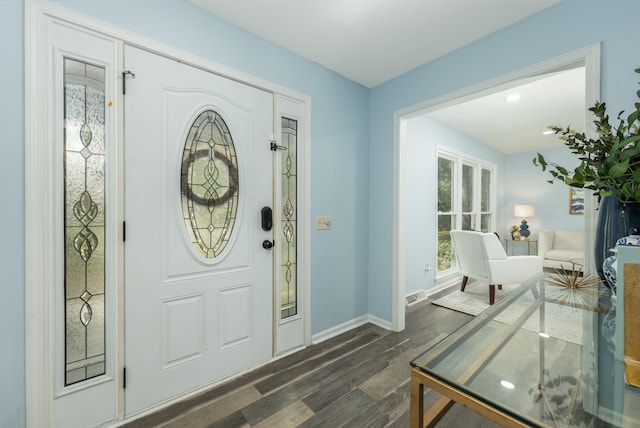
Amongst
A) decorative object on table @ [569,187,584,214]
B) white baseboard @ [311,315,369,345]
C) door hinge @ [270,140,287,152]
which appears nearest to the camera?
door hinge @ [270,140,287,152]

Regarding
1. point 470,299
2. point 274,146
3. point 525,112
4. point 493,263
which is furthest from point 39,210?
point 525,112

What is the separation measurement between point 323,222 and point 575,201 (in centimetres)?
596

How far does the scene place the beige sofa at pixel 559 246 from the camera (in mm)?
4777

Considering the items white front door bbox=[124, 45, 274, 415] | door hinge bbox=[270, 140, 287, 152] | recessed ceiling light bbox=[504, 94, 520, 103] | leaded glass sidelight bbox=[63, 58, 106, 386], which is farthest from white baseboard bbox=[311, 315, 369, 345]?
recessed ceiling light bbox=[504, 94, 520, 103]

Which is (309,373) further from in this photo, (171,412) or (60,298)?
(60,298)

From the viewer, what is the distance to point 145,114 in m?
1.56

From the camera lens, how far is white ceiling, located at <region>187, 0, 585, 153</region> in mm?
1734

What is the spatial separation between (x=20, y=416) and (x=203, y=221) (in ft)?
4.00

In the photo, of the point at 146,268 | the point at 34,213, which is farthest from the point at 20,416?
the point at 34,213

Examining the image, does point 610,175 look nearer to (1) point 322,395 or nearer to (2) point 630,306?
(2) point 630,306


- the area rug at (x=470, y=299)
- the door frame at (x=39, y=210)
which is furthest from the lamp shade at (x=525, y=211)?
the door frame at (x=39, y=210)

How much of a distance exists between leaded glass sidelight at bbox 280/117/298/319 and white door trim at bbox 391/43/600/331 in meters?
1.03

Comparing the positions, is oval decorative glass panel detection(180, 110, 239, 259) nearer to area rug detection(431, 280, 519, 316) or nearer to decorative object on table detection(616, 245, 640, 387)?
decorative object on table detection(616, 245, 640, 387)

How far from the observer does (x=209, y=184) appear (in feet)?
5.92
